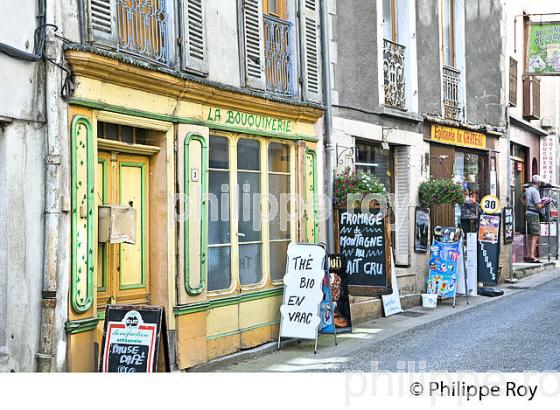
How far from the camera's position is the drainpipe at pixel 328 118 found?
11.8 m

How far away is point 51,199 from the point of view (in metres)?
7.18

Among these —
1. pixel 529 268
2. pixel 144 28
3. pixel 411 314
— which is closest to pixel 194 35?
pixel 144 28

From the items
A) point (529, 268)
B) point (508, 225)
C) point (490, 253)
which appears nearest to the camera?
point (490, 253)

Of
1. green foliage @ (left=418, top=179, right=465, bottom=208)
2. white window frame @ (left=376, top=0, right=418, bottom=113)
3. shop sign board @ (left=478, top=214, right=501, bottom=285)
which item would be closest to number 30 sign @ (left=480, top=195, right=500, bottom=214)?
shop sign board @ (left=478, top=214, right=501, bottom=285)

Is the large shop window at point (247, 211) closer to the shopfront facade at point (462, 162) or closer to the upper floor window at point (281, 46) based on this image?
the upper floor window at point (281, 46)

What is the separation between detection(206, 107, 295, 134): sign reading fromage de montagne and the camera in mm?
9625

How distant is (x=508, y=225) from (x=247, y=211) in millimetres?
8988

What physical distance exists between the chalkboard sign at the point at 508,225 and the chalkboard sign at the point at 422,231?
3.46m

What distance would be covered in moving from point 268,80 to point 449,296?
5172 millimetres

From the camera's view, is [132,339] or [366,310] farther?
[366,310]

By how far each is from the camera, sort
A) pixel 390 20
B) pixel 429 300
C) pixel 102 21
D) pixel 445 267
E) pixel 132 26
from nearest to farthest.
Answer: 1. pixel 102 21
2. pixel 132 26
3. pixel 429 300
4. pixel 445 267
5. pixel 390 20

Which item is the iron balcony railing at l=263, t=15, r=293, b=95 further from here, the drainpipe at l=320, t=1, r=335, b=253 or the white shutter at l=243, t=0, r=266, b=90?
the drainpipe at l=320, t=1, r=335, b=253

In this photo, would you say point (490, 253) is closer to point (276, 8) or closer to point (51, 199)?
point (276, 8)

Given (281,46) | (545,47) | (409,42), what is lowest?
(281,46)
